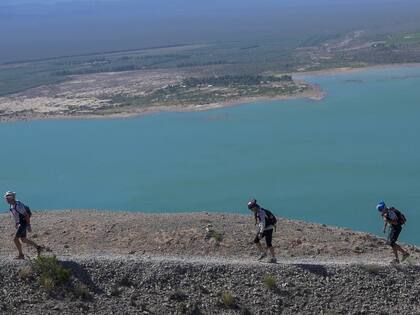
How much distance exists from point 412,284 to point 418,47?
68.5m

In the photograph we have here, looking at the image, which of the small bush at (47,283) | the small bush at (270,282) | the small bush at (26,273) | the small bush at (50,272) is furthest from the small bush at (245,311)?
the small bush at (26,273)

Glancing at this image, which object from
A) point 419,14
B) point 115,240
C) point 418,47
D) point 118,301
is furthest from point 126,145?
point 419,14

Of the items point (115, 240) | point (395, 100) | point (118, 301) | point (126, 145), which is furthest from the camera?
point (395, 100)

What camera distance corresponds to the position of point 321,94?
5281 cm

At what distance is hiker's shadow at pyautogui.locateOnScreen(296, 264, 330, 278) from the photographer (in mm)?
10578

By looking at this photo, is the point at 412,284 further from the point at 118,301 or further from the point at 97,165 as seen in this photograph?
the point at 97,165

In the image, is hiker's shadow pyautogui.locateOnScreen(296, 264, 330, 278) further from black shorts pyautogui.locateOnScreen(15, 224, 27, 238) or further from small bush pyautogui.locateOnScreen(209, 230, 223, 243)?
black shorts pyautogui.locateOnScreen(15, 224, 27, 238)

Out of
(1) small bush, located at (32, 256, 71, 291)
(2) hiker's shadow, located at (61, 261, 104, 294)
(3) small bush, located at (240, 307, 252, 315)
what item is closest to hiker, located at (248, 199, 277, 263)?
(3) small bush, located at (240, 307, 252, 315)

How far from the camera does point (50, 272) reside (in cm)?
997

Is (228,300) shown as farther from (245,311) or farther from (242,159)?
(242,159)

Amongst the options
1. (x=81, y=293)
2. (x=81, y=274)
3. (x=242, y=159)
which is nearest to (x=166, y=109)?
(x=242, y=159)

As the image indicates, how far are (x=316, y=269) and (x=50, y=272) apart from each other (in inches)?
142

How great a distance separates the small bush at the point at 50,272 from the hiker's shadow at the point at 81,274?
0.14 metres

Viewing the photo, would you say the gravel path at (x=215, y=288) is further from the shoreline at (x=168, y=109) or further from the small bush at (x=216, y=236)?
the shoreline at (x=168, y=109)
